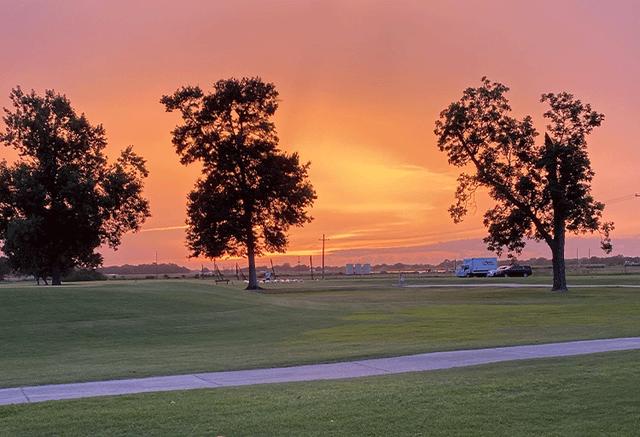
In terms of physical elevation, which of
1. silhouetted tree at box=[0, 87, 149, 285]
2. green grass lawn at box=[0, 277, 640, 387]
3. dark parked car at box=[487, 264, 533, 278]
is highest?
silhouetted tree at box=[0, 87, 149, 285]

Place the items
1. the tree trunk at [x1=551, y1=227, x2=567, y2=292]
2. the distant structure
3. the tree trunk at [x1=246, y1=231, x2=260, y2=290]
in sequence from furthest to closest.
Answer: the distant structure < the tree trunk at [x1=246, y1=231, x2=260, y2=290] < the tree trunk at [x1=551, y1=227, x2=567, y2=292]

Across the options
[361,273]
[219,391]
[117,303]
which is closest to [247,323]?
[117,303]

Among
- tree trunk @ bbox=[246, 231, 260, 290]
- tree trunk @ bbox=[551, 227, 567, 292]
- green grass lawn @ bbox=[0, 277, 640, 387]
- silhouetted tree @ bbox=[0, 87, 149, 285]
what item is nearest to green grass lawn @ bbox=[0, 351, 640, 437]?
green grass lawn @ bbox=[0, 277, 640, 387]

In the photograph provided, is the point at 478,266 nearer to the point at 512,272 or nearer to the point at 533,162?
the point at 512,272

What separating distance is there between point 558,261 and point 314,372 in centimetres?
4354

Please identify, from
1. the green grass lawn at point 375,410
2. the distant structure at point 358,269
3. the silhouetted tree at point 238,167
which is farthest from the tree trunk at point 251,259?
the distant structure at point 358,269

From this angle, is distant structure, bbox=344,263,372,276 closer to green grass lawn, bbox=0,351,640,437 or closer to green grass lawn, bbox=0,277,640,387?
green grass lawn, bbox=0,277,640,387

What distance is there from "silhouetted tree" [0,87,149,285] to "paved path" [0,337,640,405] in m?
31.9

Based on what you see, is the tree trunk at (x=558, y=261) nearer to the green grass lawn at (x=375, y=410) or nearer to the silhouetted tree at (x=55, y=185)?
the silhouetted tree at (x=55, y=185)

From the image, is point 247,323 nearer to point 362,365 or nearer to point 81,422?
point 362,365

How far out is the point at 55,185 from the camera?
1716 inches

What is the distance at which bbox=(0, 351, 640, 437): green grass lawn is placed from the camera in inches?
314

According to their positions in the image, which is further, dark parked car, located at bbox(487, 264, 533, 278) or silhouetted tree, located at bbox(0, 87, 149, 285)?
dark parked car, located at bbox(487, 264, 533, 278)

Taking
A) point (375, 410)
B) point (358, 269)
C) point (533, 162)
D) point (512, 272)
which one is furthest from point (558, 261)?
point (358, 269)
